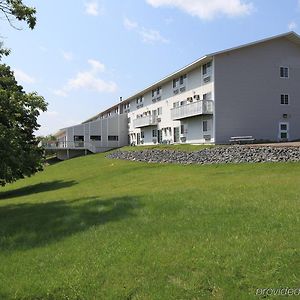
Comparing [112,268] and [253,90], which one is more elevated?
[253,90]

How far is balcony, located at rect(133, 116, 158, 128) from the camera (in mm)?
56188

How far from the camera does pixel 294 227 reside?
347 inches

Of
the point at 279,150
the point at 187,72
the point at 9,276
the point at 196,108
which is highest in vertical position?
the point at 187,72

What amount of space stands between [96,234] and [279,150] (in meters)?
18.9

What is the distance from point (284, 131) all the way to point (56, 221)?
31.9 meters

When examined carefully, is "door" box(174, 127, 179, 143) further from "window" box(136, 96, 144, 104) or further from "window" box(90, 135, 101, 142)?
"window" box(90, 135, 101, 142)

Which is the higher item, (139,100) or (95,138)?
(139,100)

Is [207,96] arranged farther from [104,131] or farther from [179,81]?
[104,131]

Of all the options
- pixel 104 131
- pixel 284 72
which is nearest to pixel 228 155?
pixel 284 72

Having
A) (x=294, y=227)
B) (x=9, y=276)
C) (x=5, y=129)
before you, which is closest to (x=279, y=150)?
(x=5, y=129)

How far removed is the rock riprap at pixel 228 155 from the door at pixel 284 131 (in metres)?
10.2

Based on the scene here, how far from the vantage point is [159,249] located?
8203mm

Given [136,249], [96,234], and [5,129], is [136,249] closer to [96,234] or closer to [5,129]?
[96,234]

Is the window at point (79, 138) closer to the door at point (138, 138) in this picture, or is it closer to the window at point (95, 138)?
the window at point (95, 138)
